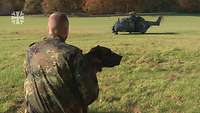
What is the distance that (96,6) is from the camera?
83.7 metres

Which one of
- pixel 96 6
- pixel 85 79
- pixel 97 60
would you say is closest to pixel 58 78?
pixel 85 79

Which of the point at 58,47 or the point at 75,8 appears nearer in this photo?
the point at 58,47

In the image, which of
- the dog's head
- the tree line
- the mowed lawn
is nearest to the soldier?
the dog's head

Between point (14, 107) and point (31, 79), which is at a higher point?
point (31, 79)

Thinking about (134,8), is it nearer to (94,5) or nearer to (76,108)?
(94,5)

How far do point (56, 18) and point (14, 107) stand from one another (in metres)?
6.69

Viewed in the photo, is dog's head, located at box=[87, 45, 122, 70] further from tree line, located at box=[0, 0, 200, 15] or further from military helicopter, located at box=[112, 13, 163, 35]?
tree line, located at box=[0, 0, 200, 15]

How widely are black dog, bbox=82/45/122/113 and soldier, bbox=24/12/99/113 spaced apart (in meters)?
0.03

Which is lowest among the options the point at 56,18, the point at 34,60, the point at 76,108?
the point at 76,108

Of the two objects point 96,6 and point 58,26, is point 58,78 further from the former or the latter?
point 96,6

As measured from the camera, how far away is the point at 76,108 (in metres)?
4.96

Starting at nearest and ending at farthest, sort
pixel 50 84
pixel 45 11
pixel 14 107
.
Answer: pixel 50 84 < pixel 14 107 < pixel 45 11

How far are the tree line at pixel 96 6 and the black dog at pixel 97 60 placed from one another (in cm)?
7556

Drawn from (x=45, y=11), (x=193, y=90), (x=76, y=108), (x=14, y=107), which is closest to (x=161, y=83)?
(x=193, y=90)
